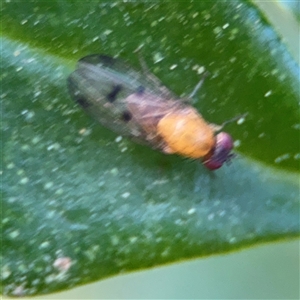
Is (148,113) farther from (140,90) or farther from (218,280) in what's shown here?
(218,280)

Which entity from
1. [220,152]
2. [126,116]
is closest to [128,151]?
[126,116]

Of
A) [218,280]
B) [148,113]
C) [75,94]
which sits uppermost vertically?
[75,94]

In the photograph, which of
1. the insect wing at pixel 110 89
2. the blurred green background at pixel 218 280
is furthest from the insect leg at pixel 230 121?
the blurred green background at pixel 218 280

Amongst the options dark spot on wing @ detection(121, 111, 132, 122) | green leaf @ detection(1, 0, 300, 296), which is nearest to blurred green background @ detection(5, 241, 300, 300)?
green leaf @ detection(1, 0, 300, 296)

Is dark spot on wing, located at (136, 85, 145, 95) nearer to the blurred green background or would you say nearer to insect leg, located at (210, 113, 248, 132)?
insect leg, located at (210, 113, 248, 132)

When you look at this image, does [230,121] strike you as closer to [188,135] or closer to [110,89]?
[188,135]

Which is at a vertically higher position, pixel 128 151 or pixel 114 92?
pixel 114 92

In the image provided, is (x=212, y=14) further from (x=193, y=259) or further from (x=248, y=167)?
(x=193, y=259)

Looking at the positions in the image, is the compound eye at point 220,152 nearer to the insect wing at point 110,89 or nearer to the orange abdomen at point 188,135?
the orange abdomen at point 188,135
